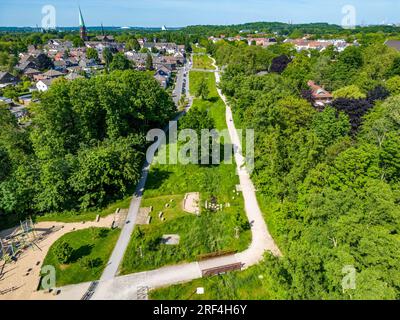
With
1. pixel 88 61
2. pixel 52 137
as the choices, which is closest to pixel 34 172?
pixel 52 137

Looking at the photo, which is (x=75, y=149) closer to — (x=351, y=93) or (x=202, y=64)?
(x=351, y=93)

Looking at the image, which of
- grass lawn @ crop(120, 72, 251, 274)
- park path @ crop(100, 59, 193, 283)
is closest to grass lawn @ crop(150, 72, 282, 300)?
grass lawn @ crop(120, 72, 251, 274)

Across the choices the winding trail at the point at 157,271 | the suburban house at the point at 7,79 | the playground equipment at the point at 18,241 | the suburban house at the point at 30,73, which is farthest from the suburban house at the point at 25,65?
the winding trail at the point at 157,271

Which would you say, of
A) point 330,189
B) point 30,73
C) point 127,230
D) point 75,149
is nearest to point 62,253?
point 127,230

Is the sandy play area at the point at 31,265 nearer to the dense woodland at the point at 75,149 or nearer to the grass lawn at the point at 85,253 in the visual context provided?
the grass lawn at the point at 85,253

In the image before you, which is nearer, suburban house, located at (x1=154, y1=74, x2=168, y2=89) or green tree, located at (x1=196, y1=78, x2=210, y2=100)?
green tree, located at (x1=196, y1=78, x2=210, y2=100)

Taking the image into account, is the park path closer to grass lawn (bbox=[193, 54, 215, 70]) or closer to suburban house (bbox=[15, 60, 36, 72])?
grass lawn (bbox=[193, 54, 215, 70])
